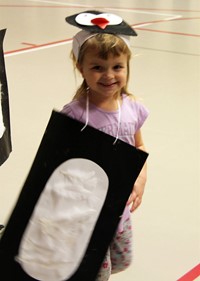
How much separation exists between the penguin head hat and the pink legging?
486 mm

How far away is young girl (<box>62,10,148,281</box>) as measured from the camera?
1322 millimetres

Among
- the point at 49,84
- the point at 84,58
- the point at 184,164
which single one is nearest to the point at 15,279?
the point at 84,58

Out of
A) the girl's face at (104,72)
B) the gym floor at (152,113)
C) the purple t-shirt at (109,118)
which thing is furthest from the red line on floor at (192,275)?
the girl's face at (104,72)

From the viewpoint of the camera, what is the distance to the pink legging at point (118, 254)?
4.74 ft

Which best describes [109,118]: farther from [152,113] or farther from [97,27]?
[152,113]

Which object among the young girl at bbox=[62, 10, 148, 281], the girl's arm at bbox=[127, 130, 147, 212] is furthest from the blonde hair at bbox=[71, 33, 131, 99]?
the girl's arm at bbox=[127, 130, 147, 212]

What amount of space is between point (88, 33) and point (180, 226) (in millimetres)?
1084

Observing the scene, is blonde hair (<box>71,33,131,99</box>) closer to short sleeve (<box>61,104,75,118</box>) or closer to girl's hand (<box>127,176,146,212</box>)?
short sleeve (<box>61,104,75,118</box>)

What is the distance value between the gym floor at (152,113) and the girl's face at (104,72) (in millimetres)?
489

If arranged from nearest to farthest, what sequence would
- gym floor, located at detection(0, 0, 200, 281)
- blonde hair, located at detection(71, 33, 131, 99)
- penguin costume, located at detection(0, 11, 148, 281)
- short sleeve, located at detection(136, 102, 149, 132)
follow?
penguin costume, located at detection(0, 11, 148, 281) < blonde hair, located at detection(71, 33, 131, 99) < short sleeve, located at detection(136, 102, 149, 132) < gym floor, located at detection(0, 0, 200, 281)

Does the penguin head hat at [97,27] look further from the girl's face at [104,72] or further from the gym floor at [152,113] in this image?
the gym floor at [152,113]

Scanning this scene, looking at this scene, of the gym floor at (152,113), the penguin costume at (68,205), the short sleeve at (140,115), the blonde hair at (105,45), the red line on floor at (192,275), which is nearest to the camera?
the penguin costume at (68,205)

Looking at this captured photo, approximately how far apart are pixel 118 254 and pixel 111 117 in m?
0.39

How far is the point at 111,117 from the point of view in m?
1.37
